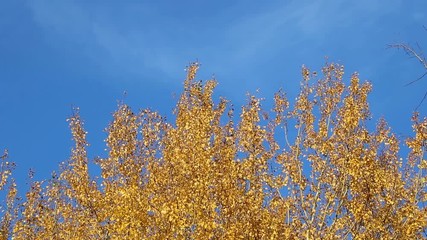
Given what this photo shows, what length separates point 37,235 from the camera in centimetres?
2714

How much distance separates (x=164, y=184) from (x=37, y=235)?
32.6ft

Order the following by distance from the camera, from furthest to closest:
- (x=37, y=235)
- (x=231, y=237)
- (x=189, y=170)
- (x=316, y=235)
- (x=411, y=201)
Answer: (x=37, y=235) → (x=411, y=201) → (x=316, y=235) → (x=189, y=170) → (x=231, y=237)

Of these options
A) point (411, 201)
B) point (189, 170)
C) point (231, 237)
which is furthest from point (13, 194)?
point (411, 201)

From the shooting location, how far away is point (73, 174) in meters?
24.1

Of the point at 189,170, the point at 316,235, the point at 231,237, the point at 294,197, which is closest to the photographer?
the point at 231,237

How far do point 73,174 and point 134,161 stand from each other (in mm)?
2923

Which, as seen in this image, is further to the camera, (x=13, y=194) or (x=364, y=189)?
(x=13, y=194)

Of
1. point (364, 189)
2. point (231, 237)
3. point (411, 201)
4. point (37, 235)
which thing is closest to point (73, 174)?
point (37, 235)

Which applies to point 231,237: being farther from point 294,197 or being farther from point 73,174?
point 73,174

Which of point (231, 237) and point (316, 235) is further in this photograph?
point (316, 235)

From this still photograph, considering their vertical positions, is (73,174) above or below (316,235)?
above

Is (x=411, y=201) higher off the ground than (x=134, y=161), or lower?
lower

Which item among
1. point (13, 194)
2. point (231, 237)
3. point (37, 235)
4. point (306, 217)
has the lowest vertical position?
point (231, 237)

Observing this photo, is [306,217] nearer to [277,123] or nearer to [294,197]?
[294,197]
